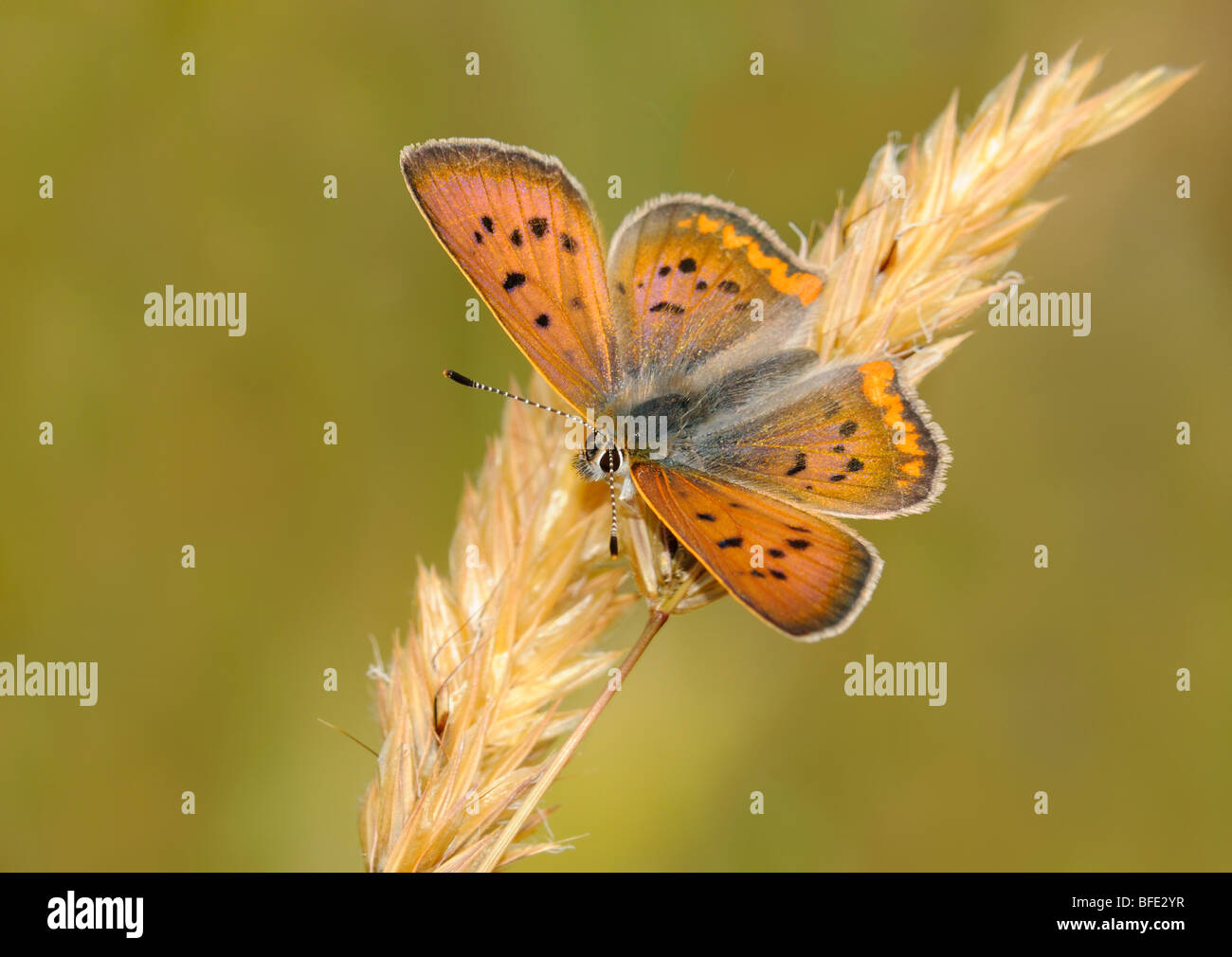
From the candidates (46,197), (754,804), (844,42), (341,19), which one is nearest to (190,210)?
(46,197)

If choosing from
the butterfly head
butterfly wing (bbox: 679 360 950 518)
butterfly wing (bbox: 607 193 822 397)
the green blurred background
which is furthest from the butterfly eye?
the green blurred background

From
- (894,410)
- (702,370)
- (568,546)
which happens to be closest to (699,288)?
(702,370)

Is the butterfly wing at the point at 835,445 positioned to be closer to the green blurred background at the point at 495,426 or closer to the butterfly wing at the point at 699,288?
the butterfly wing at the point at 699,288

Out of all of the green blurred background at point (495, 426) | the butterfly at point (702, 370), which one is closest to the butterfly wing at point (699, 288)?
the butterfly at point (702, 370)

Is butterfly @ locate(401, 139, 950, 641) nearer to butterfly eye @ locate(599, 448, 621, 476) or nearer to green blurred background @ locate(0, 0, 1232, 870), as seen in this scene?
butterfly eye @ locate(599, 448, 621, 476)

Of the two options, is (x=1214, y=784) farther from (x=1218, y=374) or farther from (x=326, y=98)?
(x=326, y=98)
